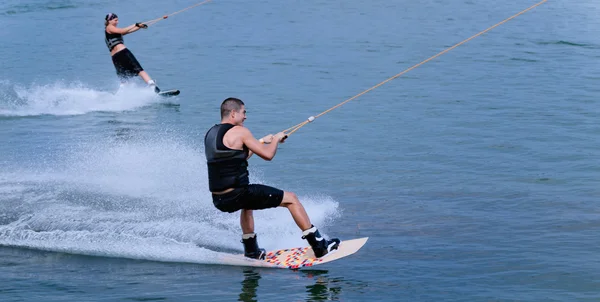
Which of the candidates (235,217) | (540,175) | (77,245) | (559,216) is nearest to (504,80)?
(540,175)

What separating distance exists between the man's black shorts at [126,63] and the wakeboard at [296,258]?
1092cm

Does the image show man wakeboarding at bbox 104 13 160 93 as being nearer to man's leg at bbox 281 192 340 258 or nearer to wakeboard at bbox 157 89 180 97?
wakeboard at bbox 157 89 180 97

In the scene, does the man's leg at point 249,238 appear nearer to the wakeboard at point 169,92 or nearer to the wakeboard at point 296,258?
the wakeboard at point 296,258

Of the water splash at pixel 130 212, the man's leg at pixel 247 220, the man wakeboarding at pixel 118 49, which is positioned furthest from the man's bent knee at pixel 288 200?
the man wakeboarding at pixel 118 49

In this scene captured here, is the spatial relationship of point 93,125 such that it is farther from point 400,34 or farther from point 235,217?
point 400,34

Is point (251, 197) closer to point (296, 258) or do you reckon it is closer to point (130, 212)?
point (296, 258)

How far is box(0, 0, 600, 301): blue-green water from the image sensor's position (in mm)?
9180

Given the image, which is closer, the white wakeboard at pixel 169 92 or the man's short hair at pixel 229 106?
the man's short hair at pixel 229 106

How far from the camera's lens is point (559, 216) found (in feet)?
37.0

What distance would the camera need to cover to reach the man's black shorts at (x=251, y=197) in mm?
8906

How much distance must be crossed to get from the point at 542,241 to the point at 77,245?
4971mm

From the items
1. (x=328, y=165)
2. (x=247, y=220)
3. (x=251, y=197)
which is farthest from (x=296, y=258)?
(x=328, y=165)

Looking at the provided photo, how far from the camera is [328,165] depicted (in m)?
14.2

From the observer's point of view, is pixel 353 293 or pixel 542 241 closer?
pixel 353 293
